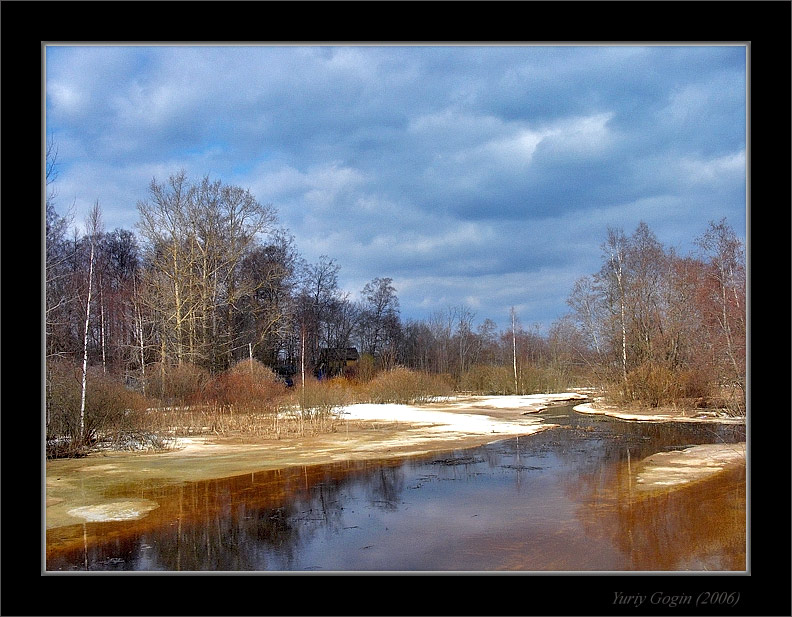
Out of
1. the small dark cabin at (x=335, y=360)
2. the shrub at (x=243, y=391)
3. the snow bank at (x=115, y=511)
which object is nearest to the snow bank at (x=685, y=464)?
the snow bank at (x=115, y=511)

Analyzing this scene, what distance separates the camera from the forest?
13.4 meters

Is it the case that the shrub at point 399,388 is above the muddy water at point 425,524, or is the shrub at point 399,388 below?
below

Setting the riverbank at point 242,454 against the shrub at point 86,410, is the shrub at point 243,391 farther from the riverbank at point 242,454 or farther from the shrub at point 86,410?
the shrub at point 86,410

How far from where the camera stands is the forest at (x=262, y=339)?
44.1 ft

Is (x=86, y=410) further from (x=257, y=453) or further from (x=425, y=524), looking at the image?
(x=425, y=524)

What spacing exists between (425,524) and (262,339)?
21.9 m

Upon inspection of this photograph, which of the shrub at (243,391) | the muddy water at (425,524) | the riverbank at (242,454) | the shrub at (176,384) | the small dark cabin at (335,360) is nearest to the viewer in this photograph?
the muddy water at (425,524)

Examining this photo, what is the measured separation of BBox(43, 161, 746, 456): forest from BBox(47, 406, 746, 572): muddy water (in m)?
4.76

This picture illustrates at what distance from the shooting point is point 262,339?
27.6 m

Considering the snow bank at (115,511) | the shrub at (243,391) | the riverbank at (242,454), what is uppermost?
the shrub at (243,391)

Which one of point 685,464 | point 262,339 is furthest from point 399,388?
point 685,464

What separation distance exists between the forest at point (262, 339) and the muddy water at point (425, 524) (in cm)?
476

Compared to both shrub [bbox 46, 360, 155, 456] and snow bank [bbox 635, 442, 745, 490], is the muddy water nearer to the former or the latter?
snow bank [bbox 635, 442, 745, 490]
